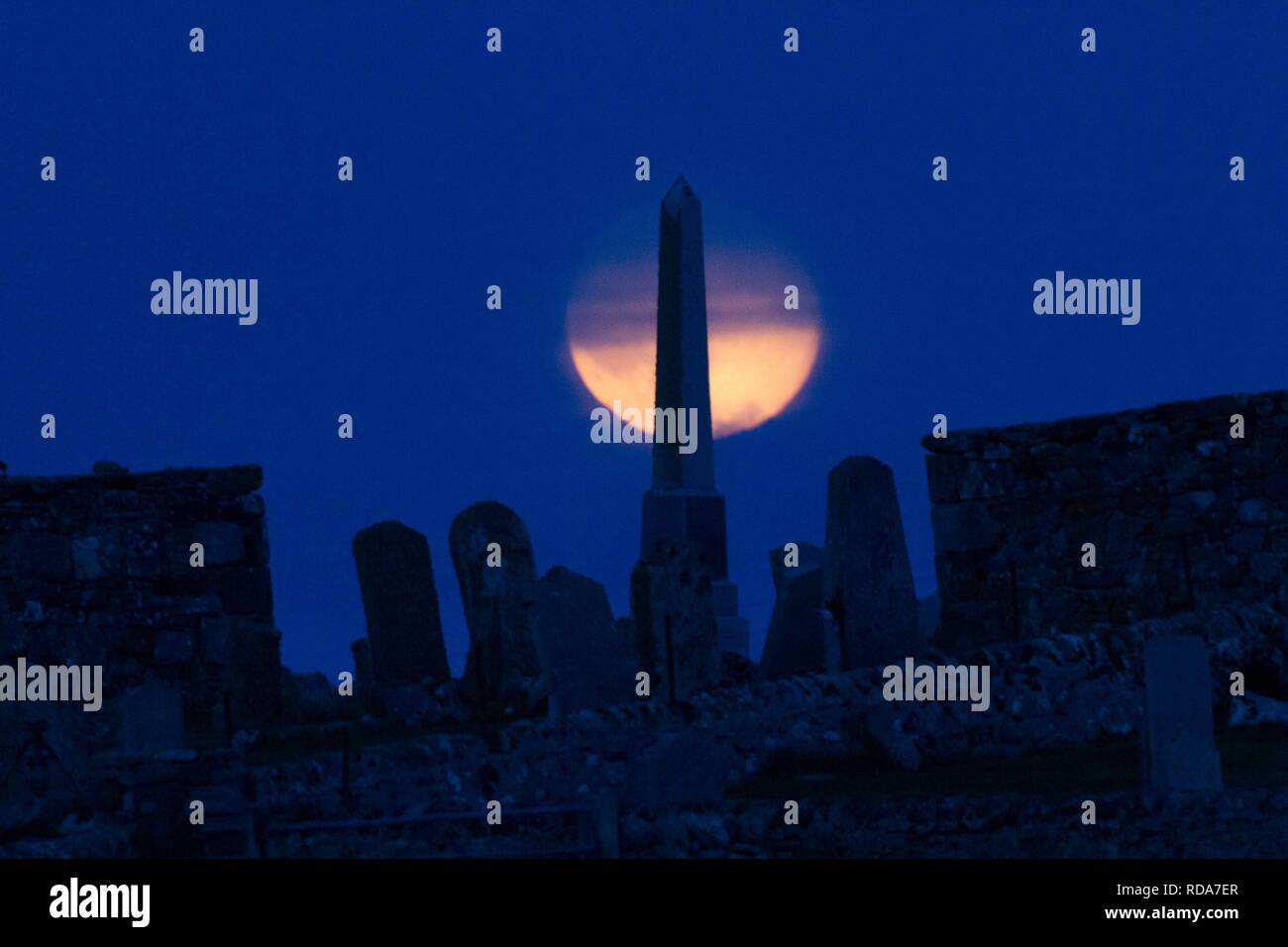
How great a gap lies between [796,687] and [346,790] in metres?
3.49

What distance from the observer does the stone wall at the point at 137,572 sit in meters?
19.2

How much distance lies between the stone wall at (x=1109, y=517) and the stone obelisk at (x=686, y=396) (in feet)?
21.7

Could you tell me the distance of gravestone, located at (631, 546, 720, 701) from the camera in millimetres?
16578

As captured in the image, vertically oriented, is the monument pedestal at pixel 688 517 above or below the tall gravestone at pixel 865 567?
above

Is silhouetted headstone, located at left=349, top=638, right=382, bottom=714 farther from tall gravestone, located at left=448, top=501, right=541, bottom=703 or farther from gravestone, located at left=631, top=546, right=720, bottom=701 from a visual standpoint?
gravestone, located at left=631, top=546, right=720, bottom=701

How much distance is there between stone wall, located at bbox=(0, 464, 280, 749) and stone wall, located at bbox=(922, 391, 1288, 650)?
6905 mm

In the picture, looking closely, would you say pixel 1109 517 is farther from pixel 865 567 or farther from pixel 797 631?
pixel 865 567

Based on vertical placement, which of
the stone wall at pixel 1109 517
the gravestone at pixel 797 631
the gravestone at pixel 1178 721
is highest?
the stone wall at pixel 1109 517

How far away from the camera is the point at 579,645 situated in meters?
17.7

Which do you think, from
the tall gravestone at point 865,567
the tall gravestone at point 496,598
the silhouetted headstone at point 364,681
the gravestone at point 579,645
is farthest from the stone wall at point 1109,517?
the silhouetted headstone at point 364,681

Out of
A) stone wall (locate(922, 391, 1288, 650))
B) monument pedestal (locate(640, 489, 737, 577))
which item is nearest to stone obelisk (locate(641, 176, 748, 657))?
monument pedestal (locate(640, 489, 737, 577))

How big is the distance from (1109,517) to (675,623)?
5.21 meters

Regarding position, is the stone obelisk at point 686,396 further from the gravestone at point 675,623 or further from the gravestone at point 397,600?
the gravestone at point 675,623
